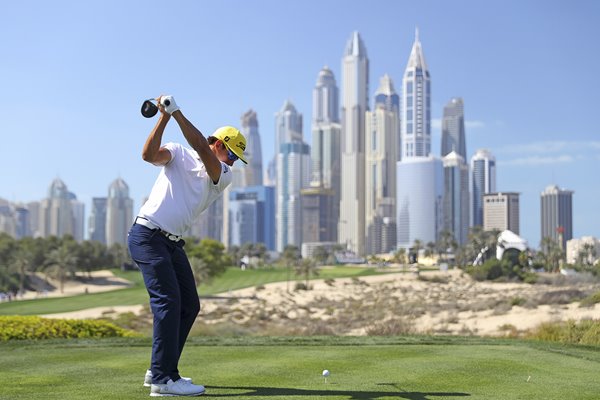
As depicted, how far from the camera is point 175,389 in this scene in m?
6.06

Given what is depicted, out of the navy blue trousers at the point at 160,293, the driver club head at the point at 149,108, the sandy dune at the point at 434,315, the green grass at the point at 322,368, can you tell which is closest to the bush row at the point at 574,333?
the green grass at the point at 322,368

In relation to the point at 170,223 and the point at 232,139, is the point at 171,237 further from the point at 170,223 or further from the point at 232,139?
the point at 232,139

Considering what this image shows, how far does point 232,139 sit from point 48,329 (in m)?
9.15

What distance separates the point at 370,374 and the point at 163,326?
231cm

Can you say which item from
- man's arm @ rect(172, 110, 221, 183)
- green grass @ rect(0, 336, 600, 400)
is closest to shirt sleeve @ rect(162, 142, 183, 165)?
man's arm @ rect(172, 110, 221, 183)

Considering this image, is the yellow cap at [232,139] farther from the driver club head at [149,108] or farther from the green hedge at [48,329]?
the green hedge at [48,329]

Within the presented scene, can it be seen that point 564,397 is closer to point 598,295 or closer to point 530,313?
point 598,295

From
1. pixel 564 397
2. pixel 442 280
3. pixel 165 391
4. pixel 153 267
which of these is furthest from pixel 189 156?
pixel 442 280

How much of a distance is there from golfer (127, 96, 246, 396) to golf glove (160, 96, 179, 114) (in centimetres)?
37

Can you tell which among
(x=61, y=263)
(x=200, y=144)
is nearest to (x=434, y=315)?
(x=200, y=144)

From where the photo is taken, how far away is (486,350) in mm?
10172

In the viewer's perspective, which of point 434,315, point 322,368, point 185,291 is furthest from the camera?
Answer: point 434,315

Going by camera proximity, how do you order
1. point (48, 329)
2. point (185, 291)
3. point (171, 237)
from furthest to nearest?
point (48, 329) → point (185, 291) → point (171, 237)

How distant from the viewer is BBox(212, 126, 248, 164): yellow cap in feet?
20.7
